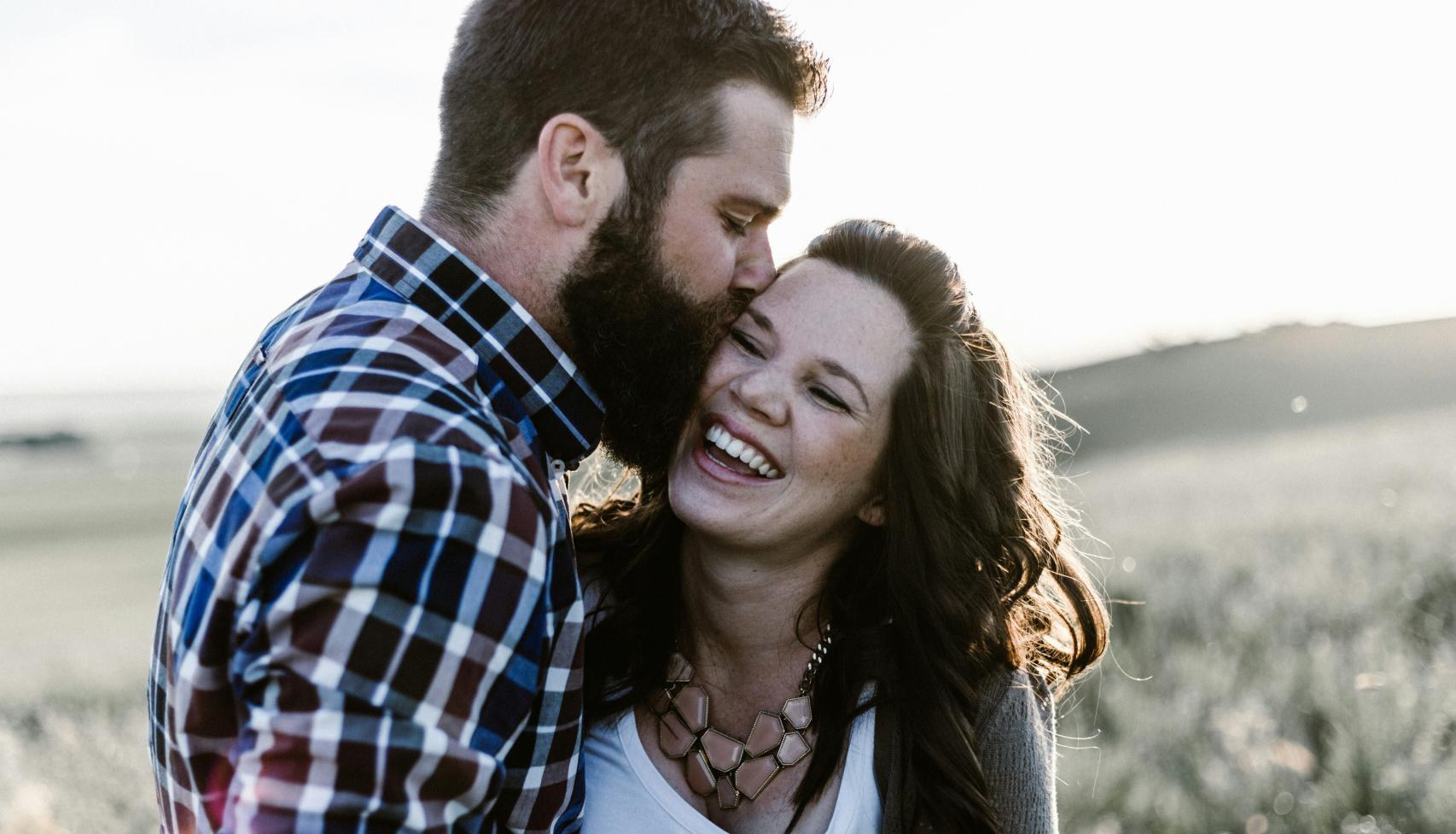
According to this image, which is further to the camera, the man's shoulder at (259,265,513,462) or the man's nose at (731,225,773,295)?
the man's nose at (731,225,773,295)

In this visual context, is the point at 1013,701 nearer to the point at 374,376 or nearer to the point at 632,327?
the point at 632,327

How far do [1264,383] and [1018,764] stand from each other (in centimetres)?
2548

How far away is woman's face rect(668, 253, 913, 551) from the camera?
3010 mm

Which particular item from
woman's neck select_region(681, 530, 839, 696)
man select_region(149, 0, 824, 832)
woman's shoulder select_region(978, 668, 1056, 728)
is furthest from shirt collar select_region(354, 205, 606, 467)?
woman's shoulder select_region(978, 668, 1056, 728)

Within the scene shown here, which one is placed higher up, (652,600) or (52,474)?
(652,600)

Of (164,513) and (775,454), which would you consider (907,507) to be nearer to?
(775,454)

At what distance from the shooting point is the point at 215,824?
1840 millimetres

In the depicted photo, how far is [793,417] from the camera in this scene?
3039 mm

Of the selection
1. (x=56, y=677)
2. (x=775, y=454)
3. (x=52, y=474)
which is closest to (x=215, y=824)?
(x=775, y=454)

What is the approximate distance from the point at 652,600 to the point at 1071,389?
98.7 feet

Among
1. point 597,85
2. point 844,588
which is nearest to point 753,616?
point 844,588

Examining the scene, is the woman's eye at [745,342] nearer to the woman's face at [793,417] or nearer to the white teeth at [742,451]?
the woman's face at [793,417]

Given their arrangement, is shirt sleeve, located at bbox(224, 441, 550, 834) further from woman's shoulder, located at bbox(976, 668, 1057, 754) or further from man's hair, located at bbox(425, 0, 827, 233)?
woman's shoulder, located at bbox(976, 668, 1057, 754)

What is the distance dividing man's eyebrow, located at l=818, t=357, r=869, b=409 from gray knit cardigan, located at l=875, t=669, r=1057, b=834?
2.80ft
